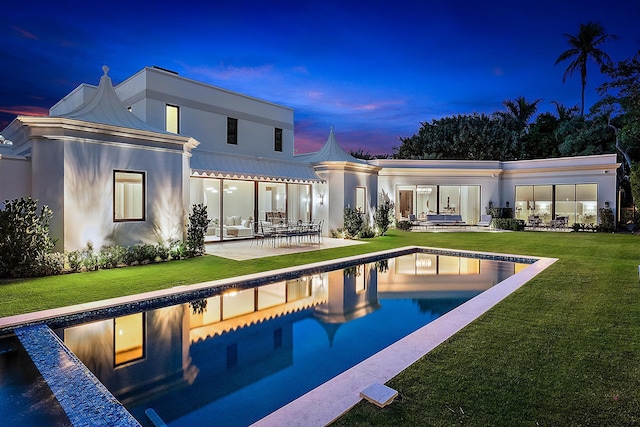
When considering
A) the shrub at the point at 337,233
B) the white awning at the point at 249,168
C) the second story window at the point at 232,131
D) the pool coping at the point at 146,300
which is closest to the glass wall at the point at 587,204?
the shrub at the point at 337,233

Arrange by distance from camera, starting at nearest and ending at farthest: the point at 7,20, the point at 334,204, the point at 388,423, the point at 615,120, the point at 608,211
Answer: the point at 388,423 < the point at 334,204 < the point at 7,20 < the point at 608,211 < the point at 615,120

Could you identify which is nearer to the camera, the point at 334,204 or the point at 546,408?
the point at 546,408

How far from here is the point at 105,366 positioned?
560cm

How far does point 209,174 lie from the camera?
1631cm

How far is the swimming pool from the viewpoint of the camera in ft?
15.8

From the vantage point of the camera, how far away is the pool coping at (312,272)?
12.7 feet

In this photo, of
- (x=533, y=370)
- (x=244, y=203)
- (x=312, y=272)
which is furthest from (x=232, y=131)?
(x=533, y=370)

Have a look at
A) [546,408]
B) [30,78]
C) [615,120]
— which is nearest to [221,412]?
[546,408]

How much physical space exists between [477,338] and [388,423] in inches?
114

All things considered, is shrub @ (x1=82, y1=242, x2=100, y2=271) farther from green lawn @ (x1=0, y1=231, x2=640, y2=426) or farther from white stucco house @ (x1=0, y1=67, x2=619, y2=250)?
green lawn @ (x1=0, y1=231, x2=640, y2=426)

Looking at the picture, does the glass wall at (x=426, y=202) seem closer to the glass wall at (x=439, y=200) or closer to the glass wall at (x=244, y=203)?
the glass wall at (x=439, y=200)

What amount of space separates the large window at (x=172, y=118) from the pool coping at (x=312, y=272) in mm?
10584

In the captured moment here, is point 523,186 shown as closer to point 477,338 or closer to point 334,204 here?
point 334,204

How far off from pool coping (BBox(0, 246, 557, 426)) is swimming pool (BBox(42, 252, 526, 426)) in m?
0.23
